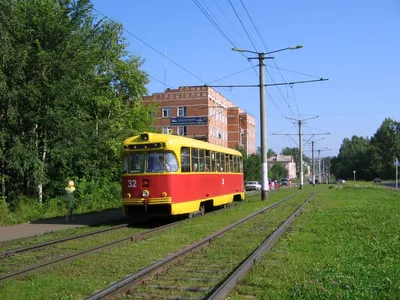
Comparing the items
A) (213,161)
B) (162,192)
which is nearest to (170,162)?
(162,192)

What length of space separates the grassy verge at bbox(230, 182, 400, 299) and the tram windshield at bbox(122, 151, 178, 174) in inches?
186

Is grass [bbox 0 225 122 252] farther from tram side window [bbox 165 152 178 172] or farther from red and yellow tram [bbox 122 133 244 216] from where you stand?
tram side window [bbox 165 152 178 172]

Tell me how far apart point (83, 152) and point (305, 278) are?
50.6ft

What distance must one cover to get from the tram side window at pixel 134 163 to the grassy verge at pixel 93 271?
361cm

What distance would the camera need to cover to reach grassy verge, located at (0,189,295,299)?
6645mm

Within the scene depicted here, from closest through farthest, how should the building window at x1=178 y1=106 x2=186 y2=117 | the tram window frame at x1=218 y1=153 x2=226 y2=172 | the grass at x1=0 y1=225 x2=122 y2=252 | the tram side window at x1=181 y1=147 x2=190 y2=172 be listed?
the grass at x1=0 y1=225 x2=122 y2=252, the tram side window at x1=181 y1=147 x2=190 y2=172, the tram window frame at x1=218 y1=153 x2=226 y2=172, the building window at x1=178 y1=106 x2=186 y2=117

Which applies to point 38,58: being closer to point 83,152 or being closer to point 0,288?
point 83,152

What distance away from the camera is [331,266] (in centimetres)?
788

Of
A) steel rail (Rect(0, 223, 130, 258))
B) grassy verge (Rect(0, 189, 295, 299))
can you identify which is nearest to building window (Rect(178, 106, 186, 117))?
steel rail (Rect(0, 223, 130, 258))

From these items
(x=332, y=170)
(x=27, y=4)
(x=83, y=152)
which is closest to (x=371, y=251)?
(x=83, y=152)

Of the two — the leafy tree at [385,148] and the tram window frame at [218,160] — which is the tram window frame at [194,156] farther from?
the leafy tree at [385,148]

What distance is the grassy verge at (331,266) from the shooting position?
6230mm

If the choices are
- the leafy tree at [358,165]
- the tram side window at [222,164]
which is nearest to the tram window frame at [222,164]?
the tram side window at [222,164]

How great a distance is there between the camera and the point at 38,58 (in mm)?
19047
